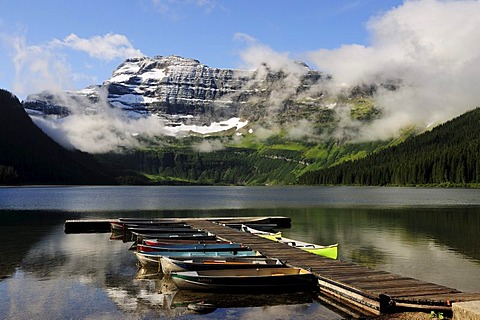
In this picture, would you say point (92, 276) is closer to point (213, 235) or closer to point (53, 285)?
point (53, 285)

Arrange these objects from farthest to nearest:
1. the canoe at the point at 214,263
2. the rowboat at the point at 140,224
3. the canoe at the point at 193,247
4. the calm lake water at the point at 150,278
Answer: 1. the rowboat at the point at 140,224
2. the canoe at the point at 193,247
3. the canoe at the point at 214,263
4. the calm lake water at the point at 150,278

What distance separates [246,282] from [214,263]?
447cm

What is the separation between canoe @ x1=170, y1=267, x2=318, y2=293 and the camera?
32531 millimetres

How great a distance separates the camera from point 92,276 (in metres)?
40.4

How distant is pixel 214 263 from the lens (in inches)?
1438

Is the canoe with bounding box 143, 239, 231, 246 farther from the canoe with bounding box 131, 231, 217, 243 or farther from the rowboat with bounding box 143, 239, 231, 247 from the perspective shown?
the canoe with bounding box 131, 231, 217, 243

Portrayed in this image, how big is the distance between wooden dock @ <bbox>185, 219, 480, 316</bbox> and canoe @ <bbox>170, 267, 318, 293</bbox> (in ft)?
3.74

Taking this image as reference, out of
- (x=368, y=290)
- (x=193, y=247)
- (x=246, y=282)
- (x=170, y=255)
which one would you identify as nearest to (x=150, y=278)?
(x=170, y=255)

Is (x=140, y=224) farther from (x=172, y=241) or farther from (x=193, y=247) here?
(x=193, y=247)

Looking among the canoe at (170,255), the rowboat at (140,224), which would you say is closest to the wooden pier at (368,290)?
the canoe at (170,255)

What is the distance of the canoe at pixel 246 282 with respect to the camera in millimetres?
32531

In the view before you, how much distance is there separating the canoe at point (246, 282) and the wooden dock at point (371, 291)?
44.9 inches

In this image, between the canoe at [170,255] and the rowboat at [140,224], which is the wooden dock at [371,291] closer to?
the canoe at [170,255]

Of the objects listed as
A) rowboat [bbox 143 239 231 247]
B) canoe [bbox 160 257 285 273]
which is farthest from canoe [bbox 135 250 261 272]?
rowboat [bbox 143 239 231 247]
